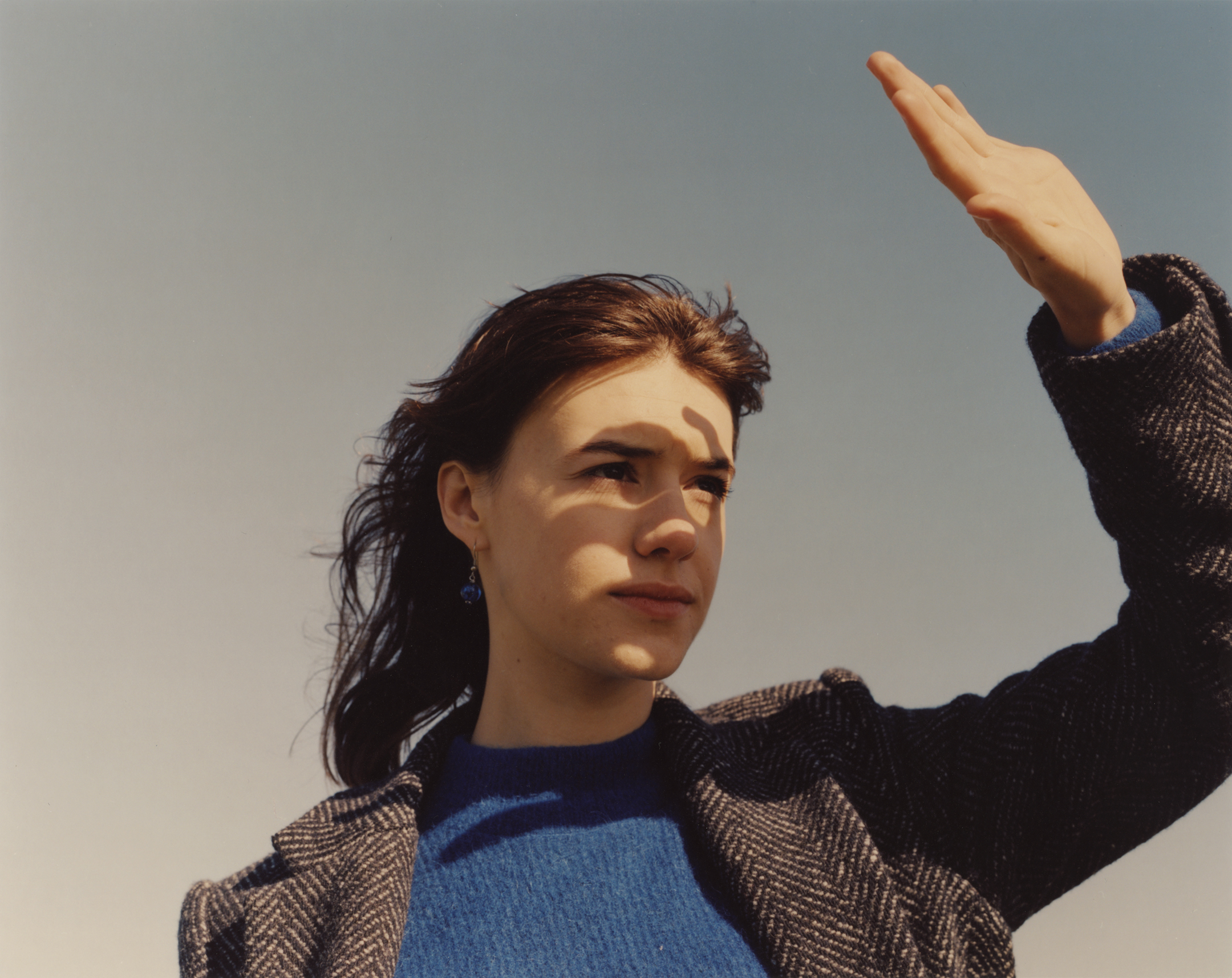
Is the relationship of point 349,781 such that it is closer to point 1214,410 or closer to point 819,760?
point 819,760

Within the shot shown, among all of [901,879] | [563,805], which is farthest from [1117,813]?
[563,805]

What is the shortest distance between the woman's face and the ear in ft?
0.54

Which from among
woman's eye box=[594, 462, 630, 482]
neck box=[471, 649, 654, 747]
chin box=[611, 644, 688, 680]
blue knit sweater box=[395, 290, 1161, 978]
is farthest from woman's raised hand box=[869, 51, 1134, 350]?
neck box=[471, 649, 654, 747]

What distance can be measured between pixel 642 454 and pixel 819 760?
110cm

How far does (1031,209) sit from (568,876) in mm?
2281

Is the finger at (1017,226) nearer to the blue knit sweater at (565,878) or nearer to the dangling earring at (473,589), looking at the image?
the blue knit sweater at (565,878)

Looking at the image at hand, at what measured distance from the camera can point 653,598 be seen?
11.6ft

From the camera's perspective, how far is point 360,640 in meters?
4.68

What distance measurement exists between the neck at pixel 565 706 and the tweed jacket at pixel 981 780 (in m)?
0.19

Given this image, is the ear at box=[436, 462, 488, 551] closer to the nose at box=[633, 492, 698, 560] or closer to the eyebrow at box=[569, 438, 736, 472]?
the eyebrow at box=[569, 438, 736, 472]

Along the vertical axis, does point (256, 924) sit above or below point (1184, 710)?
above

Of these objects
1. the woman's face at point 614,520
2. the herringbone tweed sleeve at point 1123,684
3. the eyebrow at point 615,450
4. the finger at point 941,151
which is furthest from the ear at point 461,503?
the finger at point 941,151

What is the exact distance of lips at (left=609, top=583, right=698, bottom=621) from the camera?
3.51 metres

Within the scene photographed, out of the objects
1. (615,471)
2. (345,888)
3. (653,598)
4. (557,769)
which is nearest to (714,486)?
(615,471)
